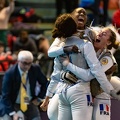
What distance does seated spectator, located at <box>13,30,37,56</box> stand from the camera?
37.5 feet

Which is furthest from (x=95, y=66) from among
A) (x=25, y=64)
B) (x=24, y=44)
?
(x=24, y=44)

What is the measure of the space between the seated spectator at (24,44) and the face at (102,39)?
207 inches

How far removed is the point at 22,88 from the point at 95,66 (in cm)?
231

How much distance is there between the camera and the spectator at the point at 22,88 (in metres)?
7.89

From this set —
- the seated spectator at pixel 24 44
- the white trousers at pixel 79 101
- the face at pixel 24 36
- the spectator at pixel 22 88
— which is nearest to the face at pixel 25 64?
the spectator at pixel 22 88

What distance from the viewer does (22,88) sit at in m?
8.00

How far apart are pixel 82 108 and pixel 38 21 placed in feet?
25.6

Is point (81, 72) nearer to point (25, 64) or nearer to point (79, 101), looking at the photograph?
point (79, 101)

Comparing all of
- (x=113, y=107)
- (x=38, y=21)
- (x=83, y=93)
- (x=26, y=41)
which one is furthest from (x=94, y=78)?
(x=38, y=21)

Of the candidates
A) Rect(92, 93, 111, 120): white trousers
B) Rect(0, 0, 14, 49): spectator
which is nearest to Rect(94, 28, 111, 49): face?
Rect(92, 93, 111, 120): white trousers

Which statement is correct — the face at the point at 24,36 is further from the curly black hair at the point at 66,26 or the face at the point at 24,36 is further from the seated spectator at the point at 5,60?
the curly black hair at the point at 66,26

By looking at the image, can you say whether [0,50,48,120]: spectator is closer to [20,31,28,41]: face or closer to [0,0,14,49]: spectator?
[20,31,28,41]: face

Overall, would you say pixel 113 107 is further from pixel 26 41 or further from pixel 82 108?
pixel 26 41

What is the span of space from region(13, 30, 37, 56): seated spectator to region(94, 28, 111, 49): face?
207 inches
